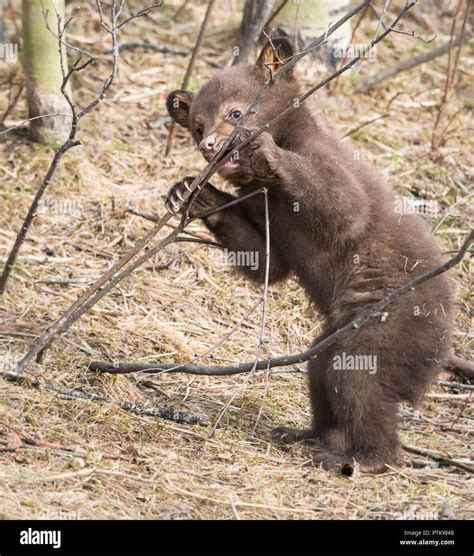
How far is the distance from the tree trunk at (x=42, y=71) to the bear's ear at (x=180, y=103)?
77.3 inches

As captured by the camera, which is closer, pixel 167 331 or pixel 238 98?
pixel 238 98

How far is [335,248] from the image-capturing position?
18.5ft

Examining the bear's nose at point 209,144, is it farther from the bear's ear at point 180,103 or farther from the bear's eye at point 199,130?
the bear's ear at point 180,103

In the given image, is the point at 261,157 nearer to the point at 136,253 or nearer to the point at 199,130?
the point at 136,253

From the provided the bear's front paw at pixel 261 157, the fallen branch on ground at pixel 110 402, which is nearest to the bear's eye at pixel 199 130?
the bear's front paw at pixel 261 157

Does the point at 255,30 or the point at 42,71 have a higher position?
the point at 255,30

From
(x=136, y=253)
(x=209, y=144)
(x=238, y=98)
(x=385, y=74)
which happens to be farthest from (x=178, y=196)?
(x=385, y=74)

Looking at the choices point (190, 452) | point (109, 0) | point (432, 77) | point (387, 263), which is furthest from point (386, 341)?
point (109, 0)

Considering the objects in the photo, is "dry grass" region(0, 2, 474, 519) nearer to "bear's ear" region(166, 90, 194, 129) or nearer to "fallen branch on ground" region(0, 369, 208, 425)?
"fallen branch on ground" region(0, 369, 208, 425)

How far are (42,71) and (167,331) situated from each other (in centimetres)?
276

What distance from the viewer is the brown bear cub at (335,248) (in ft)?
17.4

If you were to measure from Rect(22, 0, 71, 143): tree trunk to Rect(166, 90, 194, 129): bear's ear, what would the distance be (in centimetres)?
196

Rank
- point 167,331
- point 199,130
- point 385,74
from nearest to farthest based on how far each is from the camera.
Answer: point 199,130
point 167,331
point 385,74
